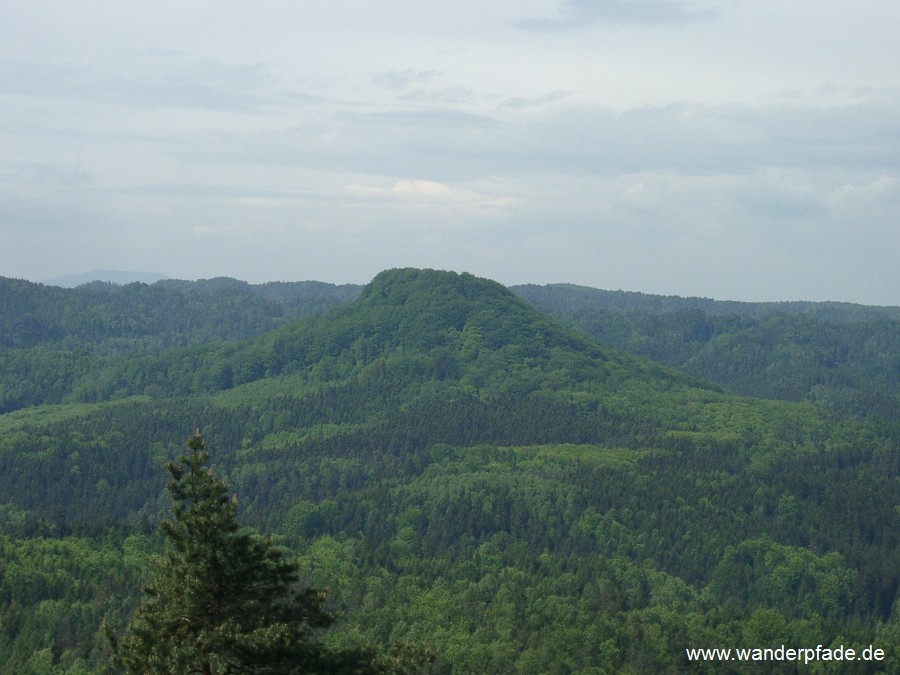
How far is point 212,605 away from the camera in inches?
1542

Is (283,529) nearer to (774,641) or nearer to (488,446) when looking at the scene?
(488,446)

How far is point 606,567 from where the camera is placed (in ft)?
433

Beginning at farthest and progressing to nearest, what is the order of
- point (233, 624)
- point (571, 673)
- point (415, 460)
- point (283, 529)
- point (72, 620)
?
point (415, 460)
point (283, 529)
point (72, 620)
point (571, 673)
point (233, 624)

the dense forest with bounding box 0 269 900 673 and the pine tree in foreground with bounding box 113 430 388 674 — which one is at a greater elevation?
the pine tree in foreground with bounding box 113 430 388 674

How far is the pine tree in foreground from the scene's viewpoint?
37.7 m

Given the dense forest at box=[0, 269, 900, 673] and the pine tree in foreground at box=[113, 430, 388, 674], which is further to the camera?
the dense forest at box=[0, 269, 900, 673]

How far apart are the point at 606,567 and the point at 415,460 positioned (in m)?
63.2

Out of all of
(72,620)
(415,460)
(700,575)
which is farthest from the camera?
(415,460)

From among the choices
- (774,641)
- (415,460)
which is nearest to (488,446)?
(415,460)

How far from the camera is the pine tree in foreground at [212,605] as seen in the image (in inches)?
1485

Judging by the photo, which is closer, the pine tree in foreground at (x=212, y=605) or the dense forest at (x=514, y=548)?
the pine tree in foreground at (x=212, y=605)

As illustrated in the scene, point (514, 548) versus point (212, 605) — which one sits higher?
point (212, 605)

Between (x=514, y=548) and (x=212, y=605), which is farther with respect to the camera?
(x=514, y=548)

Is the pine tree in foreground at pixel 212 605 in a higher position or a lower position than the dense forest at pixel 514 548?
higher
